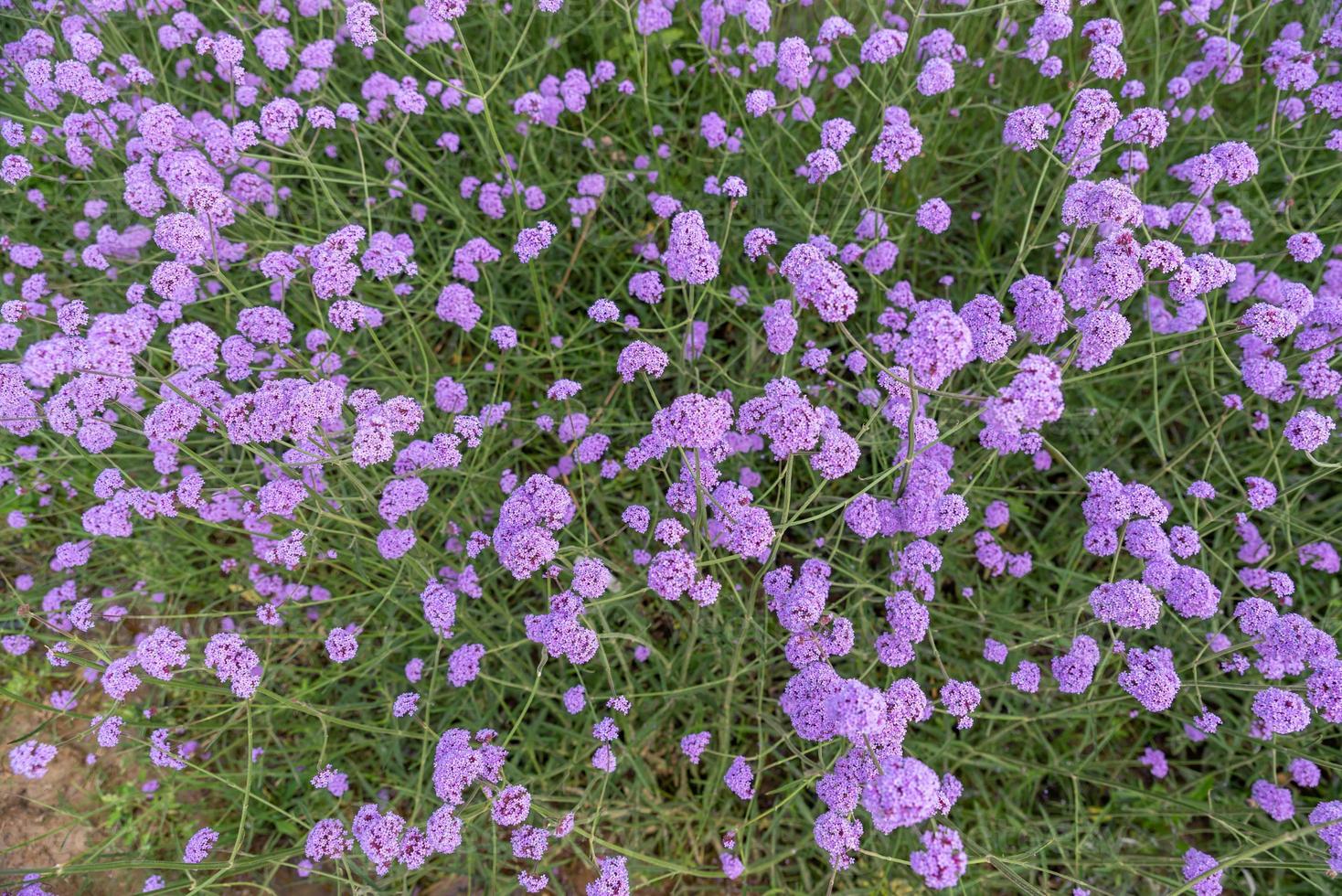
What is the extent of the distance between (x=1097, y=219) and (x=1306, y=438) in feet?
3.50

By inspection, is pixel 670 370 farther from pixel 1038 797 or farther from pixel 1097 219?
pixel 1038 797

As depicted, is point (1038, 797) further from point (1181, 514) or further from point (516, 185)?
point (516, 185)

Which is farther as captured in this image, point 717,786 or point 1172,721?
point 1172,721

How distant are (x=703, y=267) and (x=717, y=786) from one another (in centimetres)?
206

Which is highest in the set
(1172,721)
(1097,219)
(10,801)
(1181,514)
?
(1097,219)

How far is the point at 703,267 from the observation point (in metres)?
Result: 2.51

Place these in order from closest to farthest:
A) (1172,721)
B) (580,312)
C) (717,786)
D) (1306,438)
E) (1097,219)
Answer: (1097,219) < (1306,438) < (717,786) < (1172,721) < (580,312)

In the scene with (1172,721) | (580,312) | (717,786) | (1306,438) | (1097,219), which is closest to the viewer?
(1097,219)

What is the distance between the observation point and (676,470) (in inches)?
123

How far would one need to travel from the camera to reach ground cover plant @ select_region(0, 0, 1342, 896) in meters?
2.35

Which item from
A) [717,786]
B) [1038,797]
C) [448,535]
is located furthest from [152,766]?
[1038,797]

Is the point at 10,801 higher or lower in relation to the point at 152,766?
lower

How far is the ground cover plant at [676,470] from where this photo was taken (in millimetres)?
2352

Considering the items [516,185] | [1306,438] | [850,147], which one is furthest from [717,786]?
[850,147]
